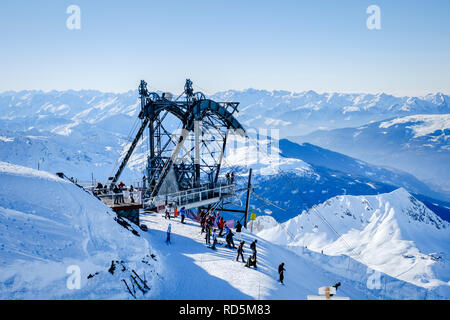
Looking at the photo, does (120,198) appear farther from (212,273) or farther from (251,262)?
(251,262)

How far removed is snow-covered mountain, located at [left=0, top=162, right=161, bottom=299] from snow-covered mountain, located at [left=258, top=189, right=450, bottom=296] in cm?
11352

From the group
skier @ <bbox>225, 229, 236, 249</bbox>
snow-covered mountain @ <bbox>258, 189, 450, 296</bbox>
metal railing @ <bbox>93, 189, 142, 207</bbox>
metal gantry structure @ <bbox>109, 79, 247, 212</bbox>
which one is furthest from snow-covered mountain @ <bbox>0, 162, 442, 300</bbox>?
snow-covered mountain @ <bbox>258, 189, 450, 296</bbox>

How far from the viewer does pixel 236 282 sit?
16.1 metres

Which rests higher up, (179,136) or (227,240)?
(179,136)

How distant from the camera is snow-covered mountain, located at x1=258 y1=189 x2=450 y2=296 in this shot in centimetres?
11856

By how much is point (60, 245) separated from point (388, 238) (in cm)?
17209

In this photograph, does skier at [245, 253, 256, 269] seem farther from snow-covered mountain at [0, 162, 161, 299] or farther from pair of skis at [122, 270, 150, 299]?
pair of skis at [122, 270, 150, 299]

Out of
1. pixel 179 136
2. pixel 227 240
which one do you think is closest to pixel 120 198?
pixel 227 240

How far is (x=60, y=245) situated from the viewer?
13.0 m

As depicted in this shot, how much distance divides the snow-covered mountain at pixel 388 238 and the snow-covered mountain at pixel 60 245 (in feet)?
372

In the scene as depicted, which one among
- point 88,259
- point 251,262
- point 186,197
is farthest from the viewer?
point 186,197

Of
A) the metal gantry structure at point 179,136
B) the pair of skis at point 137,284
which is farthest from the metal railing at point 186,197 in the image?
the pair of skis at point 137,284

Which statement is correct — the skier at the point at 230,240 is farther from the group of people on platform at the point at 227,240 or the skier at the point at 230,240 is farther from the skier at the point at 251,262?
the skier at the point at 251,262
